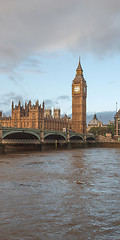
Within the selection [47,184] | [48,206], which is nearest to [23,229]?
[48,206]

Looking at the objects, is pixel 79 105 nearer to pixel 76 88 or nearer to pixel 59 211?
pixel 76 88

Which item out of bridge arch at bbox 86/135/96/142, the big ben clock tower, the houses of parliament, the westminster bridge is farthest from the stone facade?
the westminster bridge

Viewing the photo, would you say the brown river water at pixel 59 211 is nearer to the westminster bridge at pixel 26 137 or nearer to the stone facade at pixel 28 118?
the westminster bridge at pixel 26 137

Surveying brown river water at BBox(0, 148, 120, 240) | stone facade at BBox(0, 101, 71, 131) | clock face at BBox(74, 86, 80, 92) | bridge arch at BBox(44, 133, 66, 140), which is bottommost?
brown river water at BBox(0, 148, 120, 240)

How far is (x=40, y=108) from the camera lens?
124000mm

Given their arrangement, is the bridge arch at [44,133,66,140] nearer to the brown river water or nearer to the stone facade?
the stone facade

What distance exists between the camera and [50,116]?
144 meters

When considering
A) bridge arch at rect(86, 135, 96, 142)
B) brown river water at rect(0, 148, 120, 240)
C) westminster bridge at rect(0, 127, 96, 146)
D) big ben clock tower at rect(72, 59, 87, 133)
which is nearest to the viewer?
brown river water at rect(0, 148, 120, 240)

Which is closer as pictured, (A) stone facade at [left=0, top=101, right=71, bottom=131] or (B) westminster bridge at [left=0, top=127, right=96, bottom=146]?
(B) westminster bridge at [left=0, top=127, right=96, bottom=146]

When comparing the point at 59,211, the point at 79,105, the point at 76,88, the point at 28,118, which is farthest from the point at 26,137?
the point at 76,88

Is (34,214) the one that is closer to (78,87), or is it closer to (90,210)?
(90,210)

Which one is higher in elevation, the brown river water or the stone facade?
the stone facade

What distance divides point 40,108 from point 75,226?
11542 centimetres

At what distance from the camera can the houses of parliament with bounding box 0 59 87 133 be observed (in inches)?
4862
